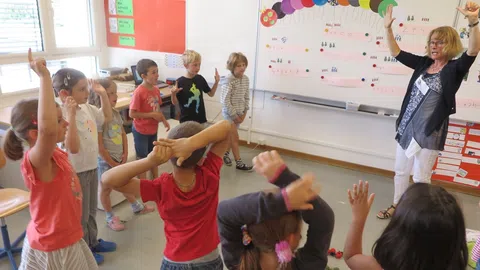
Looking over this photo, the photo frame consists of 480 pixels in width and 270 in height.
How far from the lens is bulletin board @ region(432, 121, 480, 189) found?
325cm

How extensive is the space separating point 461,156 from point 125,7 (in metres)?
4.16

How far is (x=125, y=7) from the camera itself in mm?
4484

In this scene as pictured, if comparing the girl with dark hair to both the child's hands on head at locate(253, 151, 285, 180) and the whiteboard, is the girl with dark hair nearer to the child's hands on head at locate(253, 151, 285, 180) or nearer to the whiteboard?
the child's hands on head at locate(253, 151, 285, 180)

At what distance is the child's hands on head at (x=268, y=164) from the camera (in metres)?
0.87

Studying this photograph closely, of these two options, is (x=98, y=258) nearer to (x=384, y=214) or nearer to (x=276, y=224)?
(x=276, y=224)

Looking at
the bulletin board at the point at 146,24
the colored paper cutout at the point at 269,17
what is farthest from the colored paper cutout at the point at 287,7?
the bulletin board at the point at 146,24

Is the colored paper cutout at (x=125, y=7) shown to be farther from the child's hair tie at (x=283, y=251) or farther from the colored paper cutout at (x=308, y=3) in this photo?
the child's hair tie at (x=283, y=251)

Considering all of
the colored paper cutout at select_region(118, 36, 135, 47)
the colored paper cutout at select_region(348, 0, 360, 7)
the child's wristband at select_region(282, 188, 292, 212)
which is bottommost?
the child's wristband at select_region(282, 188, 292, 212)

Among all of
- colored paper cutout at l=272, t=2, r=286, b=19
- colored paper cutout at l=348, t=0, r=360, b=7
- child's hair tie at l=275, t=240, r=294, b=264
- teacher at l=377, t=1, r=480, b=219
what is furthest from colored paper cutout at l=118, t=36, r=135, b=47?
child's hair tie at l=275, t=240, r=294, b=264

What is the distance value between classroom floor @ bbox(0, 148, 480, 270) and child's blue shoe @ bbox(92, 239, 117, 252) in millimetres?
32

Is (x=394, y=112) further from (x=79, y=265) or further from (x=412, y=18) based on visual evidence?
(x=79, y=265)

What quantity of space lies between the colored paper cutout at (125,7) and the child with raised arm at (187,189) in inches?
148

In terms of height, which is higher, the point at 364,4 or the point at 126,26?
the point at 364,4

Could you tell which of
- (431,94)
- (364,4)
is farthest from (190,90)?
(431,94)
